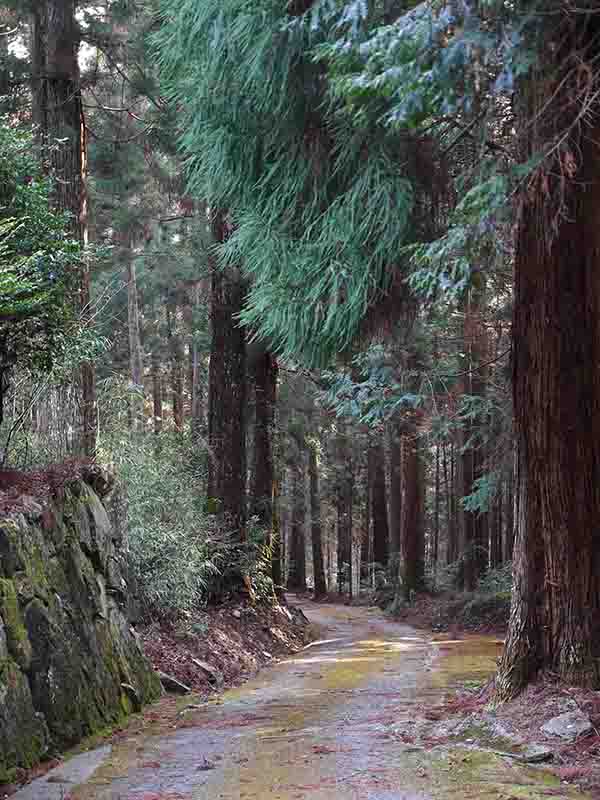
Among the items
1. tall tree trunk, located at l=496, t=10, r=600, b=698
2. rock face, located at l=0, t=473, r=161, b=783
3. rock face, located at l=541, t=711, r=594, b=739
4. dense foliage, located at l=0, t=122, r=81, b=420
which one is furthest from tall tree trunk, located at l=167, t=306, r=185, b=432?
rock face, located at l=541, t=711, r=594, b=739

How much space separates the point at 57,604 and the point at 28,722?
1.13 m

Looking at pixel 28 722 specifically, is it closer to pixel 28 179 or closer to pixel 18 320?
pixel 18 320

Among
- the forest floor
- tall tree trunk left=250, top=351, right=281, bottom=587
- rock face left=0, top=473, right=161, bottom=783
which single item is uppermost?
tall tree trunk left=250, top=351, right=281, bottom=587

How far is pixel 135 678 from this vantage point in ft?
25.6

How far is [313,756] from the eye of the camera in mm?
5398

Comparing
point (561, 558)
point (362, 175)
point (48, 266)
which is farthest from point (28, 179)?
point (561, 558)

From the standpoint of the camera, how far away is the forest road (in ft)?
15.1

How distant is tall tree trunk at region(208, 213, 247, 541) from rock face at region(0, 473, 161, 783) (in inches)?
211

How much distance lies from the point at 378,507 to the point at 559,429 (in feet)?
73.5

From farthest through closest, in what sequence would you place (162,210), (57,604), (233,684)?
(162,210) → (233,684) → (57,604)

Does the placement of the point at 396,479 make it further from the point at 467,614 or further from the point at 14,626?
the point at 14,626

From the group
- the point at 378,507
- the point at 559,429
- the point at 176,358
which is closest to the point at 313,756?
the point at 559,429

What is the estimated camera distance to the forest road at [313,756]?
4.59 metres

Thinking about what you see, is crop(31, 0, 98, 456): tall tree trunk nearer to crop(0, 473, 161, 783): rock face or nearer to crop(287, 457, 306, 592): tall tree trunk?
crop(0, 473, 161, 783): rock face
